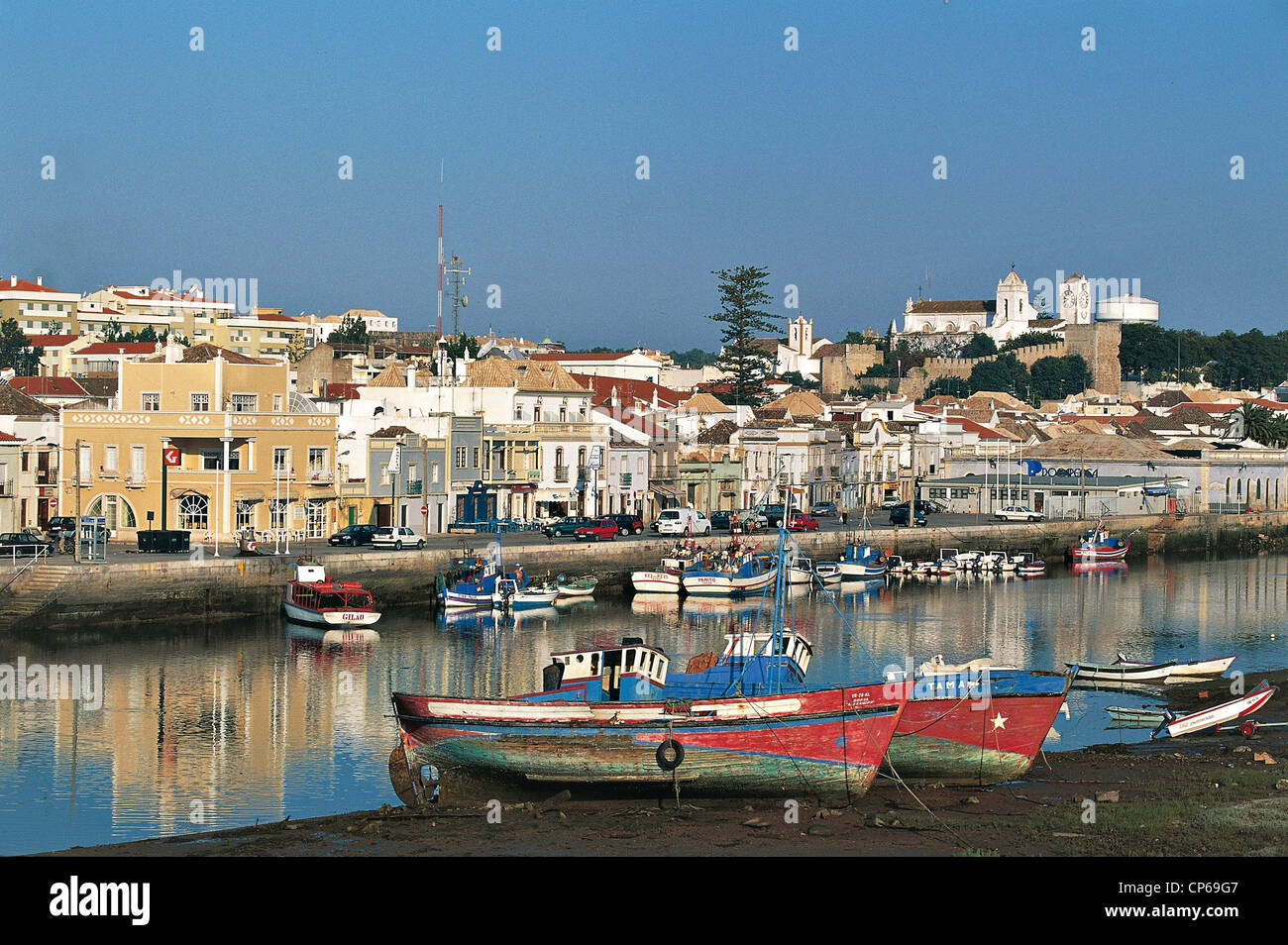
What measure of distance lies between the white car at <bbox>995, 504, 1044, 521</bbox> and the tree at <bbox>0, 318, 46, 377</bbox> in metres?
59.0

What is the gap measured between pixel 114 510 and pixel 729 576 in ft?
62.9

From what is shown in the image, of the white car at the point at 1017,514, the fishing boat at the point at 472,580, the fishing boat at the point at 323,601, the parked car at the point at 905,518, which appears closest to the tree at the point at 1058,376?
the white car at the point at 1017,514

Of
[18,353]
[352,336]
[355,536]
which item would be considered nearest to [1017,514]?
[355,536]

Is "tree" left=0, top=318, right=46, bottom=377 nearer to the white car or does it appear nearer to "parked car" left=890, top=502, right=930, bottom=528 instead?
"parked car" left=890, top=502, right=930, bottom=528

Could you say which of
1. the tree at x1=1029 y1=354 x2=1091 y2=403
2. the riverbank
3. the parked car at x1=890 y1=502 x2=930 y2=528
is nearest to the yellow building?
the riverbank

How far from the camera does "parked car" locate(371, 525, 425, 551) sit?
4978 cm

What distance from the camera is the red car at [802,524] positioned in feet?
210

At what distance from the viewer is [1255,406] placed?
106062 mm

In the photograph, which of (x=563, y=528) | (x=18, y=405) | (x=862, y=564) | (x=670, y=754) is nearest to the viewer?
(x=670, y=754)

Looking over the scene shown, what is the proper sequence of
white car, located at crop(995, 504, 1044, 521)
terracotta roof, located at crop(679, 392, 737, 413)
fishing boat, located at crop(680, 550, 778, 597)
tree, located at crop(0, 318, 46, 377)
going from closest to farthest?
fishing boat, located at crop(680, 550, 778, 597) → white car, located at crop(995, 504, 1044, 521) → terracotta roof, located at crop(679, 392, 737, 413) → tree, located at crop(0, 318, 46, 377)

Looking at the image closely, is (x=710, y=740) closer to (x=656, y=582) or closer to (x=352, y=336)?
(x=656, y=582)

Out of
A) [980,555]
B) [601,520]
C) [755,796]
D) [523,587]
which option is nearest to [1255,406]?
[980,555]

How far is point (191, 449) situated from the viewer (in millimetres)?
49562
